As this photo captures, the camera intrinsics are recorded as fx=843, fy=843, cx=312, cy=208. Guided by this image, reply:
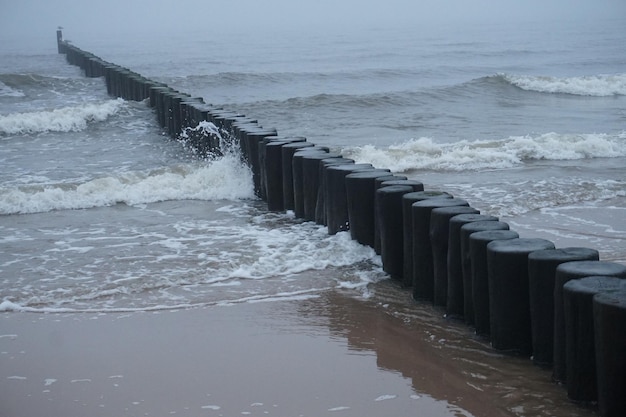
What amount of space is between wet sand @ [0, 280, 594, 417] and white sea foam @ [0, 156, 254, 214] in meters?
4.32

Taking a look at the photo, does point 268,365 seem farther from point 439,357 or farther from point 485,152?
point 485,152

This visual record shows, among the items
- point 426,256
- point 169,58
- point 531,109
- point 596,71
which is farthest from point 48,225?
point 169,58

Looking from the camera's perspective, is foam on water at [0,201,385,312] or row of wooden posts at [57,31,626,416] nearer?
row of wooden posts at [57,31,626,416]

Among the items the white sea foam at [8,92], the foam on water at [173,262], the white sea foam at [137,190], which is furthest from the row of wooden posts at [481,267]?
the white sea foam at [8,92]

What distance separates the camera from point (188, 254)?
8023 mm

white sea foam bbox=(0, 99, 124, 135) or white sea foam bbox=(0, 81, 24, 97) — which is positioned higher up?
white sea foam bbox=(0, 81, 24, 97)

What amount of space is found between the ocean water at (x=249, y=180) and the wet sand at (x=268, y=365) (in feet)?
1.52

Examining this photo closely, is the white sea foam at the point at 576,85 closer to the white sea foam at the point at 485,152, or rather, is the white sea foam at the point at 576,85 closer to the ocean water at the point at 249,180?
the ocean water at the point at 249,180

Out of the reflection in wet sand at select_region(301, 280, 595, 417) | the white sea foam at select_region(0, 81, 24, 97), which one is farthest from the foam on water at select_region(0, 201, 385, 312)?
the white sea foam at select_region(0, 81, 24, 97)

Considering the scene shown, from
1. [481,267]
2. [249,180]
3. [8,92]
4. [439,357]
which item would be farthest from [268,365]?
[8,92]

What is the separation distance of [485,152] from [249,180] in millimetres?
4765

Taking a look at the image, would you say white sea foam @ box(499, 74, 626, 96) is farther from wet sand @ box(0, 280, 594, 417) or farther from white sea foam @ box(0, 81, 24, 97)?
wet sand @ box(0, 280, 594, 417)

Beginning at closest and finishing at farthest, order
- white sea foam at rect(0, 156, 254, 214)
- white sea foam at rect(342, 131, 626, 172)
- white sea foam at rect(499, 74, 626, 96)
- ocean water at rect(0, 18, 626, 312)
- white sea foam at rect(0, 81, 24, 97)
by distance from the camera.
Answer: ocean water at rect(0, 18, 626, 312) < white sea foam at rect(0, 156, 254, 214) < white sea foam at rect(342, 131, 626, 172) < white sea foam at rect(0, 81, 24, 97) < white sea foam at rect(499, 74, 626, 96)

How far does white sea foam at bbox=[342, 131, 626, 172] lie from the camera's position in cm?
1341
